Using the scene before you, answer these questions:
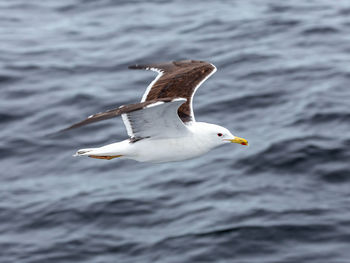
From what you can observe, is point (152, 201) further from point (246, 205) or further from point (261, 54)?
point (261, 54)

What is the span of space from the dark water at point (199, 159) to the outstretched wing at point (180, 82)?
12.0 feet

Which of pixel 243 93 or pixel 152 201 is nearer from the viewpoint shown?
pixel 152 201

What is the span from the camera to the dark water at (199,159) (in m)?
14.4

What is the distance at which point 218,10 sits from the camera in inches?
949

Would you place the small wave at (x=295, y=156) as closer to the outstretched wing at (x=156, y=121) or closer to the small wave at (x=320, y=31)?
the outstretched wing at (x=156, y=121)

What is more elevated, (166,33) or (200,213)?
(166,33)

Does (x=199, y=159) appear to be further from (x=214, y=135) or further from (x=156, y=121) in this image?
(x=156, y=121)

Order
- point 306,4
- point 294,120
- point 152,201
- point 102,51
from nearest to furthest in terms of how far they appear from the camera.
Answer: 1. point 152,201
2. point 294,120
3. point 102,51
4. point 306,4

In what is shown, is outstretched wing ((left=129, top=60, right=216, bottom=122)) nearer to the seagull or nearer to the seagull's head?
the seagull

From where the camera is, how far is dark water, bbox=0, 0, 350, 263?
14.4 metres

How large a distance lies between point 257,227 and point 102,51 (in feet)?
31.9

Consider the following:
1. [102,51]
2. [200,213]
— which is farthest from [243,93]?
[102,51]

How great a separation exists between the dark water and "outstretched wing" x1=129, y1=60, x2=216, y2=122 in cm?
365

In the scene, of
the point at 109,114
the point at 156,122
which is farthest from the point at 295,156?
the point at 109,114
